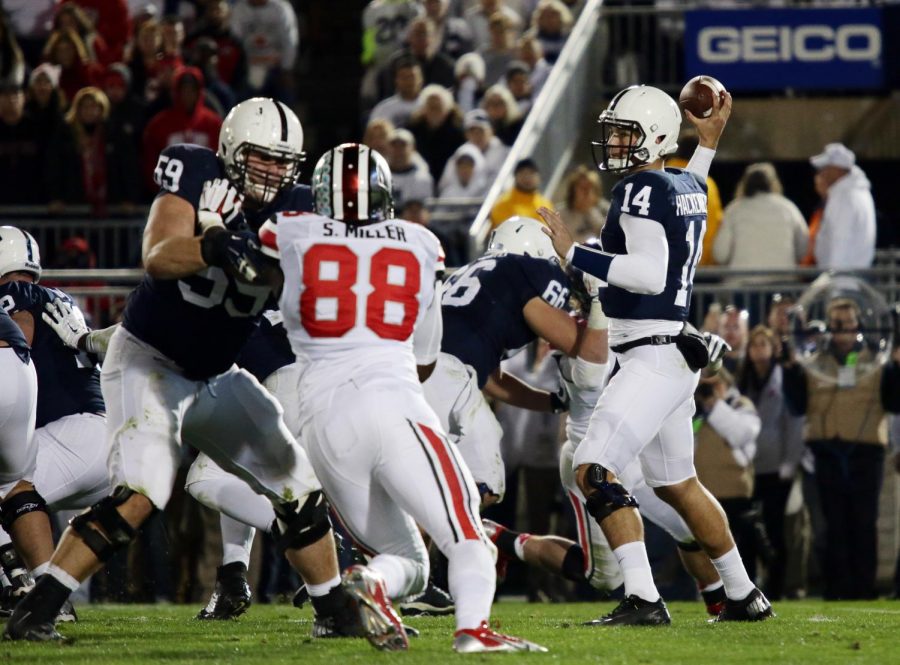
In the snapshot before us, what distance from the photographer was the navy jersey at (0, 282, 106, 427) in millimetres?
8016

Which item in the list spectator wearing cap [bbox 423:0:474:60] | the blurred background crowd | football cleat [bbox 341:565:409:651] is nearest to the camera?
football cleat [bbox 341:565:409:651]

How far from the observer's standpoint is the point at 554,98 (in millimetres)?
13625

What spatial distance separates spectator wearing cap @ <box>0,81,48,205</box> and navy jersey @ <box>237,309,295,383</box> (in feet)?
18.1

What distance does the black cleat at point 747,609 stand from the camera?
280 inches

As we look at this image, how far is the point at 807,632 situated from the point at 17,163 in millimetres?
8448

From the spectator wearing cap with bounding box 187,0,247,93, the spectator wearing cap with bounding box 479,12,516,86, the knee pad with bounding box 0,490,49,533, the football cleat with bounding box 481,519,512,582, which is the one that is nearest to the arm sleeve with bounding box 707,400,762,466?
the football cleat with bounding box 481,519,512,582

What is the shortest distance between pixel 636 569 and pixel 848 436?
4.26 meters

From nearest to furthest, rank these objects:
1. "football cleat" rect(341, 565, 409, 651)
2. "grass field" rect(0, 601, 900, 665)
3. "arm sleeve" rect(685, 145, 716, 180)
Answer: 1. "football cleat" rect(341, 565, 409, 651)
2. "grass field" rect(0, 601, 900, 665)
3. "arm sleeve" rect(685, 145, 716, 180)

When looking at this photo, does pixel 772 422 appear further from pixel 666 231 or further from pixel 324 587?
pixel 324 587

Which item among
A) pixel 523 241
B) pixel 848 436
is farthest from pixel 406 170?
pixel 523 241

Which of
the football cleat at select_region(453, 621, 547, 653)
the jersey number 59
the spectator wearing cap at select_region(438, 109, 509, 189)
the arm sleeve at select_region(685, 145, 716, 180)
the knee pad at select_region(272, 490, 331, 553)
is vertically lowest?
the football cleat at select_region(453, 621, 547, 653)

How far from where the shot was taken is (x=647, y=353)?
22.6 feet

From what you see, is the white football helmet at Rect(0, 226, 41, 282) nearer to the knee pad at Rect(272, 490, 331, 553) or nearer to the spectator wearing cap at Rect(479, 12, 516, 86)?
the knee pad at Rect(272, 490, 331, 553)

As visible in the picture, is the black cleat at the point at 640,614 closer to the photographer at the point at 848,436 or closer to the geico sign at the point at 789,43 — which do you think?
the photographer at the point at 848,436
